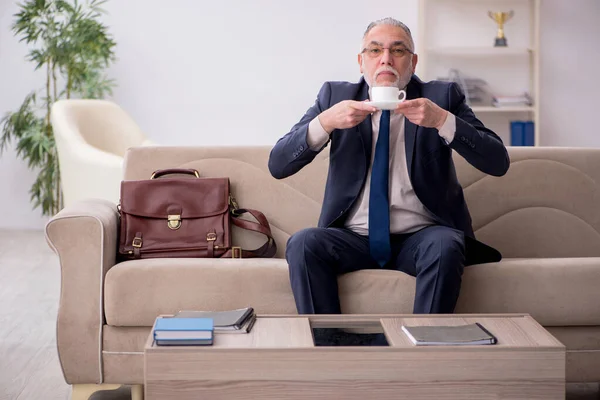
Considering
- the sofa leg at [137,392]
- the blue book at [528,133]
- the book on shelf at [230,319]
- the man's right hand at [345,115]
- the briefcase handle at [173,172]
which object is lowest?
the sofa leg at [137,392]

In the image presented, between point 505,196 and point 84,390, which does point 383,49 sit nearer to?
point 505,196

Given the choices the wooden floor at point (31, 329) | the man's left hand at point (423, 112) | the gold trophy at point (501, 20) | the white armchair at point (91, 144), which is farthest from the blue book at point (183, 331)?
the gold trophy at point (501, 20)

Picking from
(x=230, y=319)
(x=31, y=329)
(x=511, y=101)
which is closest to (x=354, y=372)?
(x=230, y=319)

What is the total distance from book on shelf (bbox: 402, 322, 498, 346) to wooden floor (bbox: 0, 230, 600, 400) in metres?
0.96

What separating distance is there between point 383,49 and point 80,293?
115 centimetres

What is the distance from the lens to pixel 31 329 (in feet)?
11.1

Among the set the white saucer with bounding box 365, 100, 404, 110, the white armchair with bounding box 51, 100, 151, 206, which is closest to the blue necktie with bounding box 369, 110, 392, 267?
the white saucer with bounding box 365, 100, 404, 110

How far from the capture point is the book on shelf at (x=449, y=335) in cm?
170

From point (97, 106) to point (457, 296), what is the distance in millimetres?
3274

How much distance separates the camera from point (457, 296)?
2.30 metres

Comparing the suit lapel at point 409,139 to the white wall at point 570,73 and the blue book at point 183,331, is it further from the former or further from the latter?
the white wall at point 570,73

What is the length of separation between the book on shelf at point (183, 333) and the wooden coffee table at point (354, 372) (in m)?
0.03

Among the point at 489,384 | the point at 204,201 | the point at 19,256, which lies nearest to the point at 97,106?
the point at 19,256

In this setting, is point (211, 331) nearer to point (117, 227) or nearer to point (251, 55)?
point (117, 227)
